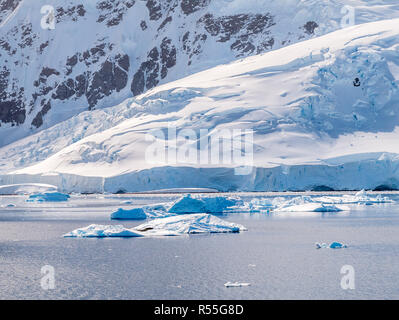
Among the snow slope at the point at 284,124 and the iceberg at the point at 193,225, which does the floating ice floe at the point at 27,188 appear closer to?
the snow slope at the point at 284,124

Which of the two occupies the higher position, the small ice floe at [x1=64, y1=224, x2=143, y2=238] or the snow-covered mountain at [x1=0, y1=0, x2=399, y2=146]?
the snow-covered mountain at [x1=0, y1=0, x2=399, y2=146]

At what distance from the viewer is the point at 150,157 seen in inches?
2484

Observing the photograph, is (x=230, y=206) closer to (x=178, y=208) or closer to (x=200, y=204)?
(x=200, y=204)

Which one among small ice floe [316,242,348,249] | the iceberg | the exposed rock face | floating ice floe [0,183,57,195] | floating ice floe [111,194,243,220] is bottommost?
small ice floe [316,242,348,249]

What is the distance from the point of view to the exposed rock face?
107m

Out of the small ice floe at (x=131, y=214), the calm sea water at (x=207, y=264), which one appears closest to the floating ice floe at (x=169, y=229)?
the calm sea water at (x=207, y=264)

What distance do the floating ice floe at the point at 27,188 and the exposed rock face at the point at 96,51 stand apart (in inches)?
1429

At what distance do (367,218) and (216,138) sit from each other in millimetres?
29394

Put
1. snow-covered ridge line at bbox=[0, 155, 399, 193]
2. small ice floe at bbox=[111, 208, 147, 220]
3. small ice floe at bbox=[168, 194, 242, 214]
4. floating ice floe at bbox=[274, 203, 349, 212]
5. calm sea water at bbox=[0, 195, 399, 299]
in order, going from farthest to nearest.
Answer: snow-covered ridge line at bbox=[0, 155, 399, 193] → floating ice floe at bbox=[274, 203, 349, 212] → small ice floe at bbox=[168, 194, 242, 214] → small ice floe at bbox=[111, 208, 147, 220] → calm sea water at bbox=[0, 195, 399, 299]

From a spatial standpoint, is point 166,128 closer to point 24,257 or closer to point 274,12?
point 274,12

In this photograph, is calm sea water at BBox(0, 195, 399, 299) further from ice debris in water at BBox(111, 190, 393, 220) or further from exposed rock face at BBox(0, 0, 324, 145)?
exposed rock face at BBox(0, 0, 324, 145)

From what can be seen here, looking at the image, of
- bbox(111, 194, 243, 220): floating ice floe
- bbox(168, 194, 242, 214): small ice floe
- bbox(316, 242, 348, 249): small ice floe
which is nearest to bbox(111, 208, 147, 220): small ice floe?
bbox(111, 194, 243, 220): floating ice floe

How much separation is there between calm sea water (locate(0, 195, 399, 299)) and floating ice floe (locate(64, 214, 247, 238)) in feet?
1.89
